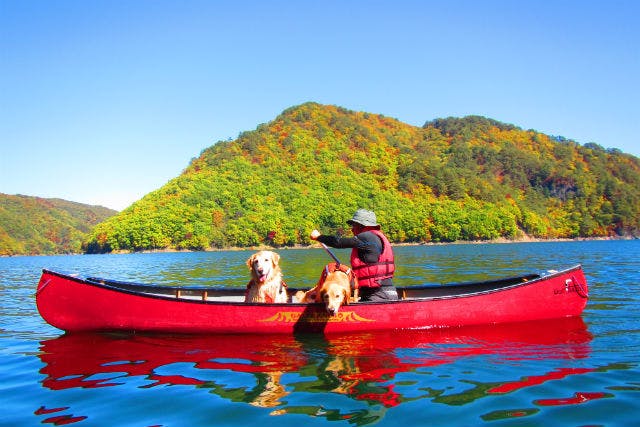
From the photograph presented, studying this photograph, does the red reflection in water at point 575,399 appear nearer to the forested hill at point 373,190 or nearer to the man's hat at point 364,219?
the man's hat at point 364,219

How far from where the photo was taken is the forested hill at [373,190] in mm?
108250

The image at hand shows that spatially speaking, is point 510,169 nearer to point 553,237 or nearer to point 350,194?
point 553,237

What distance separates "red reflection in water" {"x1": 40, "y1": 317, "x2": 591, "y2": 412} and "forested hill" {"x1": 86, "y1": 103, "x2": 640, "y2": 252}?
96161 millimetres

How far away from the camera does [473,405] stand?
16.5ft

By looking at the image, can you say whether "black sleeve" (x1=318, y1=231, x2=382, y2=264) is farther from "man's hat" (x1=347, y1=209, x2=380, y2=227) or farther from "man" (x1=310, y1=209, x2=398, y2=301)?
"man's hat" (x1=347, y1=209, x2=380, y2=227)

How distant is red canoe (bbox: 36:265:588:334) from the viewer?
8805mm

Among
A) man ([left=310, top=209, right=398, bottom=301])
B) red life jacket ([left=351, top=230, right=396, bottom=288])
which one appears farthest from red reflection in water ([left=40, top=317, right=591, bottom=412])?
red life jacket ([left=351, top=230, right=396, bottom=288])

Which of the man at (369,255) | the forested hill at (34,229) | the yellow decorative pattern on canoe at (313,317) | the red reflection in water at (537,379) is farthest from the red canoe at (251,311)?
the forested hill at (34,229)

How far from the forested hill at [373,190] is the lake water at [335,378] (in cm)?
9658

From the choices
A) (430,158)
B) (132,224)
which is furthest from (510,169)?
(132,224)

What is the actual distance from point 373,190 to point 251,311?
118m

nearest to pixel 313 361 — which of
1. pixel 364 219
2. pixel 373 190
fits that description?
pixel 364 219

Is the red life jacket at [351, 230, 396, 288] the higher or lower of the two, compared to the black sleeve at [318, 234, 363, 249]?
lower

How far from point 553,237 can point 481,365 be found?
123 meters
